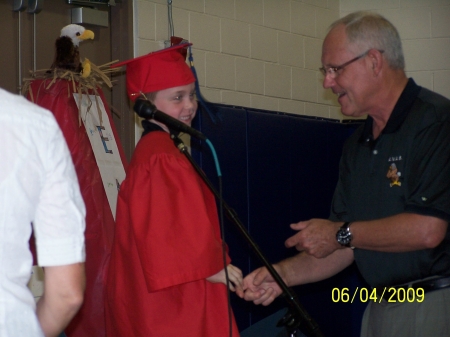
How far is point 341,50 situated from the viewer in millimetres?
2354

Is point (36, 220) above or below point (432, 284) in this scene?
above

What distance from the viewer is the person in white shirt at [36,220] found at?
1.10m

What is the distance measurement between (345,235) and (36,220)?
1298 mm

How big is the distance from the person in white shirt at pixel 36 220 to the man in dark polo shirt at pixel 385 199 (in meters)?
1.14

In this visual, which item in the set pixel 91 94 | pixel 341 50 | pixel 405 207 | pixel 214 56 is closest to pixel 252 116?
pixel 214 56

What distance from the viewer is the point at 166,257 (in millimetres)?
2117

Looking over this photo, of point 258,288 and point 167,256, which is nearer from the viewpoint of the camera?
point 167,256

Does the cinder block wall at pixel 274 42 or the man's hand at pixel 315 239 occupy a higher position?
the cinder block wall at pixel 274 42

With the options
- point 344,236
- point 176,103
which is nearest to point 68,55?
point 176,103

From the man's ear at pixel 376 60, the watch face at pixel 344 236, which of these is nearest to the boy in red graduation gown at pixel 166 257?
the watch face at pixel 344 236

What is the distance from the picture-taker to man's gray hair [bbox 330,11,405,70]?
2314 millimetres

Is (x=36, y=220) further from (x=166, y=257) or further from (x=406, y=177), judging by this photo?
(x=406, y=177)

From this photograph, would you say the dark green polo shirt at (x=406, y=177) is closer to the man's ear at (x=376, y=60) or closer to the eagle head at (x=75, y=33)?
the man's ear at (x=376, y=60)

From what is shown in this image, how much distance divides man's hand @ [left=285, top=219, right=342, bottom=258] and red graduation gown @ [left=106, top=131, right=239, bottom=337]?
0.30 m
